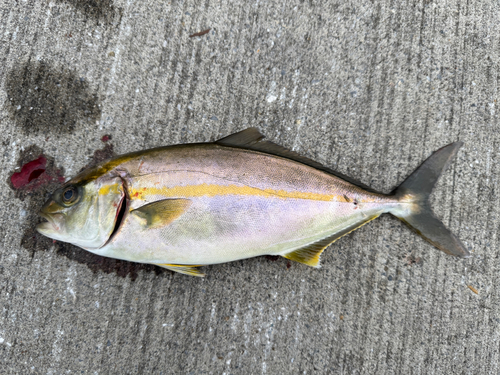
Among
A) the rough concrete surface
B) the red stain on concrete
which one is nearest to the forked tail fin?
the rough concrete surface

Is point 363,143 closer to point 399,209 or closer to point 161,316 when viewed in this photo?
point 399,209

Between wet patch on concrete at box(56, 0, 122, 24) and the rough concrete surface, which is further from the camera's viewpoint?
wet patch on concrete at box(56, 0, 122, 24)

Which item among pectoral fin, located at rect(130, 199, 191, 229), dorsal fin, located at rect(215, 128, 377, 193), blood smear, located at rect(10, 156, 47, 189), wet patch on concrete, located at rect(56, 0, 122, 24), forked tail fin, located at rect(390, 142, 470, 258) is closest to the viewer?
pectoral fin, located at rect(130, 199, 191, 229)

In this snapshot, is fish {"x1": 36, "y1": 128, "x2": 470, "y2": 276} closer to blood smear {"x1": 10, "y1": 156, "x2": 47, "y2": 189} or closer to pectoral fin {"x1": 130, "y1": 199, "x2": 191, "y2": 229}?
pectoral fin {"x1": 130, "y1": 199, "x2": 191, "y2": 229}

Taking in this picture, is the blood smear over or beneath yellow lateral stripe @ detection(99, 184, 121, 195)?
beneath

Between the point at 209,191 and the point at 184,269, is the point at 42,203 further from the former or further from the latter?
the point at 209,191

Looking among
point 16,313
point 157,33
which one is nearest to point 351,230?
point 157,33

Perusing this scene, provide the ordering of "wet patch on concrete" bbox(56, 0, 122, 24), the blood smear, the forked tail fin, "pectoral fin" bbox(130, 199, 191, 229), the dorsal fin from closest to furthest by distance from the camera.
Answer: "pectoral fin" bbox(130, 199, 191, 229) → the dorsal fin → the forked tail fin → the blood smear → "wet patch on concrete" bbox(56, 0, 122, 24)
